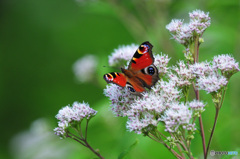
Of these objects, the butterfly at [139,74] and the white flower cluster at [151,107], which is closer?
the white flower cluster at [151,107]

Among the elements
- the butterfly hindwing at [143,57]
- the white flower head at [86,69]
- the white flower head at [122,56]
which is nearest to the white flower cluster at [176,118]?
the butterfly hindwing at [143,57]

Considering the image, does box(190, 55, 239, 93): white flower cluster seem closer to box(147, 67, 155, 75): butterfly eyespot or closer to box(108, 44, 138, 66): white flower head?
box(147, 67, 155, 75): butterfly eyespot

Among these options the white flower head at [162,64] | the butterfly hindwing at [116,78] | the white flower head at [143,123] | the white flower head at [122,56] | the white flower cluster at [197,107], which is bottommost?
the white flower head at [143,123]

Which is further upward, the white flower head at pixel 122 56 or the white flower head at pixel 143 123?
the white flower head at pixel 122 56

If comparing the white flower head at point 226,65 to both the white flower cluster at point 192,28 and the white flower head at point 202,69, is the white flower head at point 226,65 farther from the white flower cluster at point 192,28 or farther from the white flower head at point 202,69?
the white flower cluster at point 192,28

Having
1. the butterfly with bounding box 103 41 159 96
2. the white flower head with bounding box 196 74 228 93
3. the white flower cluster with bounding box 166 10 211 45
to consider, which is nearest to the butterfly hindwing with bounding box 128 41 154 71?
the butterfly with bounding box 103 41 159 96

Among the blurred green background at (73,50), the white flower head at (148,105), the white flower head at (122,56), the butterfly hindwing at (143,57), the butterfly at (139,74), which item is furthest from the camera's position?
the blurred green background at (73,50)

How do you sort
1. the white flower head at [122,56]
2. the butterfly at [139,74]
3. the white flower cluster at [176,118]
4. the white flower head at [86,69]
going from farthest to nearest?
the white flower head at [86,69] → the white flower head at [122,56] → the butterfly at [139,74] → the white flower cluster at [176,118]
